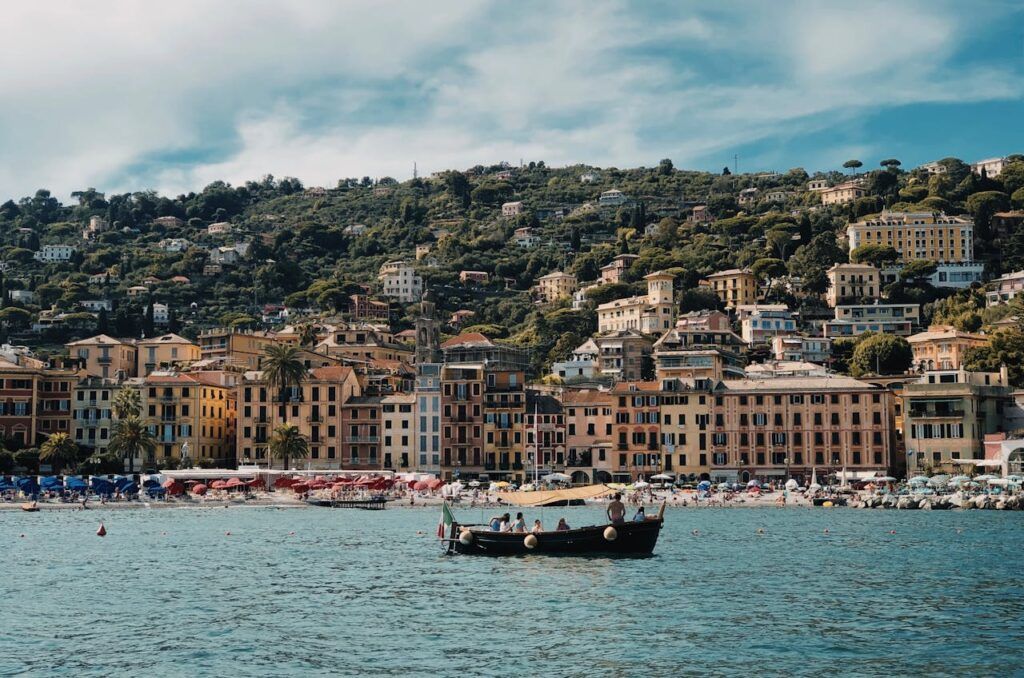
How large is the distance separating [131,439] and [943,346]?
8767cm

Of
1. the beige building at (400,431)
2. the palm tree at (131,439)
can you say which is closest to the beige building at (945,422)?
the beige building at (400,431)

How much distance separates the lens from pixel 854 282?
183 metres

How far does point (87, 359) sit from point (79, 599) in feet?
325

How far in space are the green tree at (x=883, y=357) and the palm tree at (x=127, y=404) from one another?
250ft

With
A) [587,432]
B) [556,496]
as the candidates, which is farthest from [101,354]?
[556,496]

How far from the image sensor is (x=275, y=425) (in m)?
Result: 116

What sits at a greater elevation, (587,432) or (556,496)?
(587,432)

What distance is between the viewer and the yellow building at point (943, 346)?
141 m

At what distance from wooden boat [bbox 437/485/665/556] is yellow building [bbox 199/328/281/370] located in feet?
290

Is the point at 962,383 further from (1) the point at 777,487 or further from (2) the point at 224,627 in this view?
(2) the point at 224,627

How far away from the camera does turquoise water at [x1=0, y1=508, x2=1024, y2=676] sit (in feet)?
108

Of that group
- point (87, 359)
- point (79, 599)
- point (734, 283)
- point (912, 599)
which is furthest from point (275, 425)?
point (734, 283)

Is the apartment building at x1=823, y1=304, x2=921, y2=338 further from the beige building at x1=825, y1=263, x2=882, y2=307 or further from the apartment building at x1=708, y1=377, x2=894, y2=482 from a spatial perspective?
the apartment building at x1=708, y1=377, x2=894, y2=482

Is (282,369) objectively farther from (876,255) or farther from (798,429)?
(876,255)
